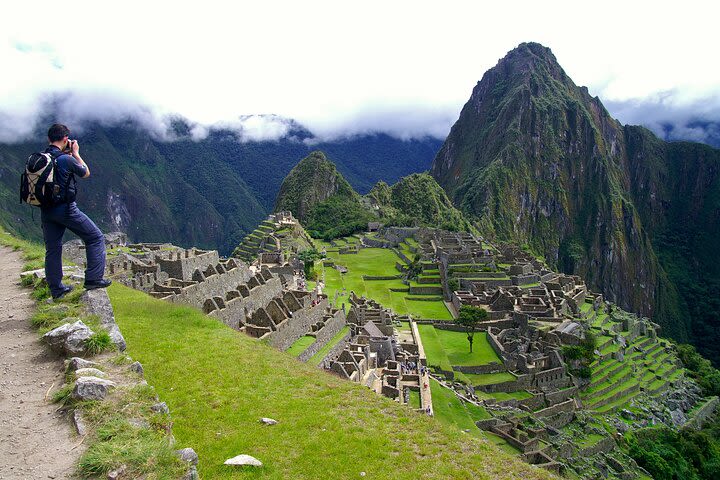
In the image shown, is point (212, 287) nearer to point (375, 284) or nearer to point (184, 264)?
point (184, 264)

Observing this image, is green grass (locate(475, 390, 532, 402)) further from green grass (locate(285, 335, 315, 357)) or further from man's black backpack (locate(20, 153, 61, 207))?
man's black backpack (locate(20, 153, 61, 207))

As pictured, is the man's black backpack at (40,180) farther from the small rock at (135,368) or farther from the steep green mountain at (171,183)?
the steep green mountain at (171,183)

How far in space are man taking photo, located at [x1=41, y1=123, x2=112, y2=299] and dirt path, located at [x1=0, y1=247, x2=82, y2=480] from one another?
838mm

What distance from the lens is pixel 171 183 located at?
100125 mm

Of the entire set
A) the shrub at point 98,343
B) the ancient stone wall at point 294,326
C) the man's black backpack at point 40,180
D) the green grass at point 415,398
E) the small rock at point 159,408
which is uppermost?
the man's black backpack at point 40,180

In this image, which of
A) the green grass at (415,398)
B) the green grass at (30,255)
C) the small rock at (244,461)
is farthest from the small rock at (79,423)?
the green grass at (415,398)

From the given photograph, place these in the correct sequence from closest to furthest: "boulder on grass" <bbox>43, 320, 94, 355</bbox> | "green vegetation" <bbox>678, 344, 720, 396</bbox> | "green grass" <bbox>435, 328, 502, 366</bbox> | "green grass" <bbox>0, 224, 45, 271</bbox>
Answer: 1. "boulder on grass" <bbox>43, 320, 94, 355</bbox>
2. "green grass" <bbox>0, 224, 45, 271</bbox>
3. "green grass" <bbox>435, 328, 502, 366</bbox>
4. "green vegetation" <bbox>678, 344, 720, 396</bbox>

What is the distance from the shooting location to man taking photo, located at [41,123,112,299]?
24.9 feet

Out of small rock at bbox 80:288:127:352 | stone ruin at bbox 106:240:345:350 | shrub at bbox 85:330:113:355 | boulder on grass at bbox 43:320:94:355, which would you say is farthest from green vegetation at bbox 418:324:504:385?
boulder on grass at bbox 43:320:94:355

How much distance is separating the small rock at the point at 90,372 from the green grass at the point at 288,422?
128cm

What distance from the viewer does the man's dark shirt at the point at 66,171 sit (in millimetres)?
7488

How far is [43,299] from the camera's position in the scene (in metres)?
8.64

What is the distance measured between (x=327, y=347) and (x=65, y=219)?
15045 mm

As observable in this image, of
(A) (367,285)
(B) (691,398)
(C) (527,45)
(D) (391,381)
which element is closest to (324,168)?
(A) (367,285)
